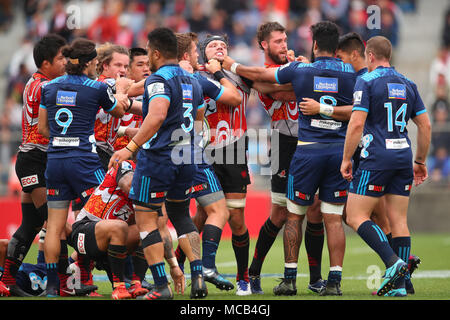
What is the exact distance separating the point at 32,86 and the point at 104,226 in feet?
6.46

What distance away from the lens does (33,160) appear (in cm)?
789

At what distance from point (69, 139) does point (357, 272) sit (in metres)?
4.76

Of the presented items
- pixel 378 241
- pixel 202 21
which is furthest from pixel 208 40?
pixel 202 21

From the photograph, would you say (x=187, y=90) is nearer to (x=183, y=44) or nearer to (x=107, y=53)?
(x=183, y=44)

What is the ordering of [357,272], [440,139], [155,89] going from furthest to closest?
[440,139]
[357,272]
[155,89]

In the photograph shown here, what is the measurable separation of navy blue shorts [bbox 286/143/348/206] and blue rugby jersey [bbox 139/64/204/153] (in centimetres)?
132

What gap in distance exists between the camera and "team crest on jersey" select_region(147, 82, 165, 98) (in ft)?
21.4

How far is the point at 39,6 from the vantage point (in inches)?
873

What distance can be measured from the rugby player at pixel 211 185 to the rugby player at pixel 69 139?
1.00m

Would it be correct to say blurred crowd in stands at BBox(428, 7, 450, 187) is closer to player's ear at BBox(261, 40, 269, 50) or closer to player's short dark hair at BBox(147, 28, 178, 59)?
player's ear at BBox(261, 40, 269, 50)

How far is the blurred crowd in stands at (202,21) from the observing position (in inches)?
721

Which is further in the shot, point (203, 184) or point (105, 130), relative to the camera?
point (105, 130)

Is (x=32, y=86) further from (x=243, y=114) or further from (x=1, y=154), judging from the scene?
(x=1, y=154)
